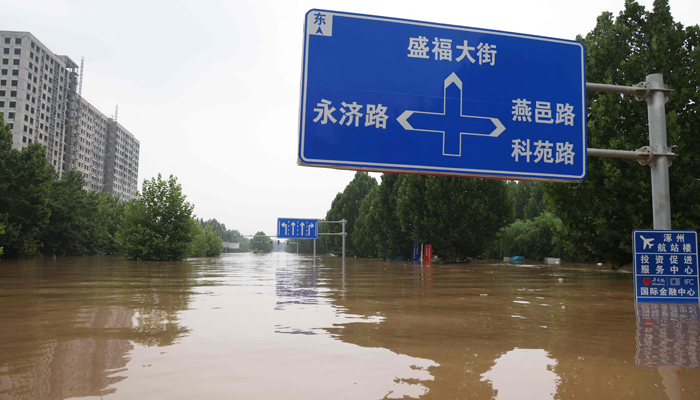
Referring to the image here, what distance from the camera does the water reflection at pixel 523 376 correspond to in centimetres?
314

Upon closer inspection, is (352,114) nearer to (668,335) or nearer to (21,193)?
(668,335)

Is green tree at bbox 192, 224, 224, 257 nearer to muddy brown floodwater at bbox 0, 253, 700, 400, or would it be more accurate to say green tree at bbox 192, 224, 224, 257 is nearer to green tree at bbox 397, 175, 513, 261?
green tree at bbox 397, 175, 513, 261

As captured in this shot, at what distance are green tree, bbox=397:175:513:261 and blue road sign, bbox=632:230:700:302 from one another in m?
27.2

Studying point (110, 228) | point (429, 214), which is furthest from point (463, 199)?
point (110, 228)

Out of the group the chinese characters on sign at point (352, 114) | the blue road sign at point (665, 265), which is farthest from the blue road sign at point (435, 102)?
the blue road sign at point (665, 265)

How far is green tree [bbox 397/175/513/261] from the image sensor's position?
35.1 m

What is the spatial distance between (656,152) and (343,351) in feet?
23.4

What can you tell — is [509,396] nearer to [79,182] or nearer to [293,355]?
[293,355]

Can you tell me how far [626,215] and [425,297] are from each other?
30.4 ft

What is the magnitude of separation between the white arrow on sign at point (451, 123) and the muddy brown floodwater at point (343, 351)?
9.13ft

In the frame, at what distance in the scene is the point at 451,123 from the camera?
7613mm

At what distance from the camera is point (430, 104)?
7633mm

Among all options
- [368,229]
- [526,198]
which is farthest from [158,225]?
[526,198]

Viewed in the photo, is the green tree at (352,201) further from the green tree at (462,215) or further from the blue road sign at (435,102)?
the blue road sign at (435,102)
